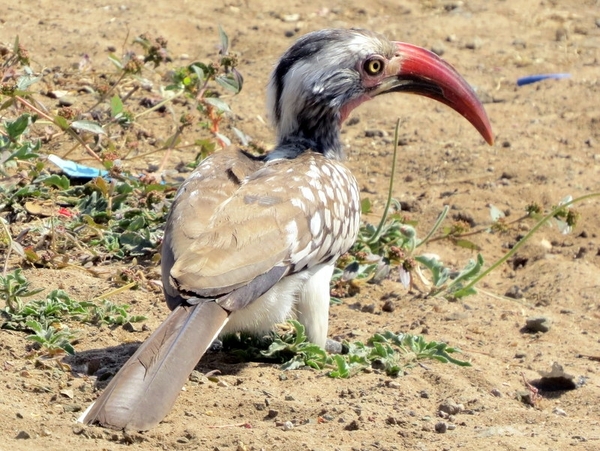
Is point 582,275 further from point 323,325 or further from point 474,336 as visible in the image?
point 323,325

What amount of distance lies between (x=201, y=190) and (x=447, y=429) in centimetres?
154

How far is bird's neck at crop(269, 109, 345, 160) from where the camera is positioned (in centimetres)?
578

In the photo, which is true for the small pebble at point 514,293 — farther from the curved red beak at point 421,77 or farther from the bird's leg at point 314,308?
the bird's leg at point 314,308

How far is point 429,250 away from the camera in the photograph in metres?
7.07

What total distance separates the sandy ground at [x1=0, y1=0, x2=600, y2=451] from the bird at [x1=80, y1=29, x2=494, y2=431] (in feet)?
0.76

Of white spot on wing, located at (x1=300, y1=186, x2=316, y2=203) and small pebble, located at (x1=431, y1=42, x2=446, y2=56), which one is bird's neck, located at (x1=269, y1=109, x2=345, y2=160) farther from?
small pebble, located at (x1=431, y1=42, x2=446, y2=56)

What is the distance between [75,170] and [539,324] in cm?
288

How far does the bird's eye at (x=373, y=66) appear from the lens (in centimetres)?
584

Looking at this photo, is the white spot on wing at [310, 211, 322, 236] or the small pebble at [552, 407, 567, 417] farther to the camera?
the white spot on wing at [310, 211, 322, 236]

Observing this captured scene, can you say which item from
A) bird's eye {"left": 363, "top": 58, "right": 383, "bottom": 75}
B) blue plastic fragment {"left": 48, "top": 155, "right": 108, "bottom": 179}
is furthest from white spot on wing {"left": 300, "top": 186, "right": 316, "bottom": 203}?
blue plastic fragment {"left": 48, "top": 155, "right": 108, "bottom": 179}

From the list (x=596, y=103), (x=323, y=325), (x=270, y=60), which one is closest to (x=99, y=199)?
(x=323, y=325)

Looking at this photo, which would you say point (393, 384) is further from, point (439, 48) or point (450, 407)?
point (439, 48)

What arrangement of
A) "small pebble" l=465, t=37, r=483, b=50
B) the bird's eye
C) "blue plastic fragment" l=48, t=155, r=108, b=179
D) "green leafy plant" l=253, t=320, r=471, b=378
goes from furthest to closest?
"small pebble" l=465, t=37, r=483, b=50 → "blue plastic fragment" l=48, t=155, r=108, b=179 → the bird's eye → "green leafy plant" l=253, t=320, r=471, b=378

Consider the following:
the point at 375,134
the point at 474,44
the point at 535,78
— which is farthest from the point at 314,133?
the point at 474,44
